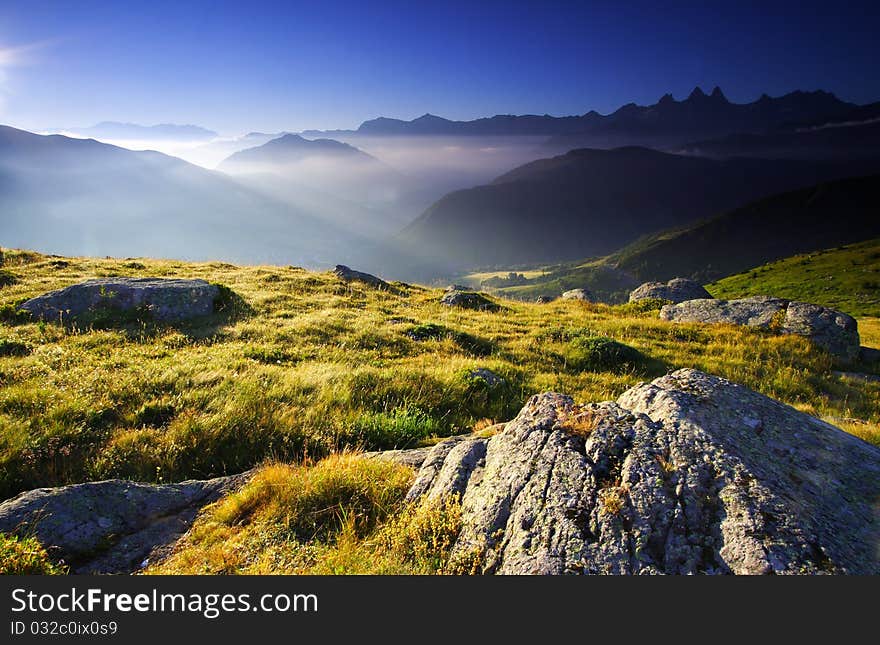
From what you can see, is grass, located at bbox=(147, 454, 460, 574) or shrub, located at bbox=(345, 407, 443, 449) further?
shrub, located at bbox=(345, 407, 443, 449)

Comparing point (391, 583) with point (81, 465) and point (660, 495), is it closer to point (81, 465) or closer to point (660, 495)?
point (660, 495)

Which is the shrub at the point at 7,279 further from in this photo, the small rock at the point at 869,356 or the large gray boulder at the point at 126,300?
the small rock at the point at 869,356

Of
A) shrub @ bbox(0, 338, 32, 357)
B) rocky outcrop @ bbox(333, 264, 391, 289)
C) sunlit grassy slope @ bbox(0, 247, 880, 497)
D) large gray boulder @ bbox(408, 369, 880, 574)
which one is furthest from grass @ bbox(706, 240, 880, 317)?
shrub @ bbox(0, 338, 32, 357)

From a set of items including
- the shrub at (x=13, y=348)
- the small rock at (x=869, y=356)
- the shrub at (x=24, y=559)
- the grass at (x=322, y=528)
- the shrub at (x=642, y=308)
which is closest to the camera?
the shrub at (x=24, y=559)

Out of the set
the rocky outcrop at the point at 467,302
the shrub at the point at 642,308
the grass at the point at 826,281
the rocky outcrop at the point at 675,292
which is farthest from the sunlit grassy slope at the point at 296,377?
Answer: the grass at the point at 826,281

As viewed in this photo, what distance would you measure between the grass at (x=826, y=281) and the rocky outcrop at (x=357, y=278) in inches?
2479

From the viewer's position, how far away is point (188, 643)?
329 cm

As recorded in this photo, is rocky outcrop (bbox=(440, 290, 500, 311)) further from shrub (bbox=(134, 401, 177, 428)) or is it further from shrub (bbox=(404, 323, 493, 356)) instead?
shrub (bbox=(134, 401, 177, 428))

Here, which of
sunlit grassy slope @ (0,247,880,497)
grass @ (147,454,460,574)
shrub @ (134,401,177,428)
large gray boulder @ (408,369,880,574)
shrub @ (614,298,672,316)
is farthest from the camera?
shrub @ (614,298,672,316)

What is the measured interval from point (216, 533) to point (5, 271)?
89.2 feet

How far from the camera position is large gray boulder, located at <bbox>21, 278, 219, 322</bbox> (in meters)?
15.5

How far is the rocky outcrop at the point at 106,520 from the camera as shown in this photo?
460cm

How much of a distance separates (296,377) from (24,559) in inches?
247

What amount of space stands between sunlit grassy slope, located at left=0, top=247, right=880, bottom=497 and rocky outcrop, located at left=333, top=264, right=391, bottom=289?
681 centimetres
